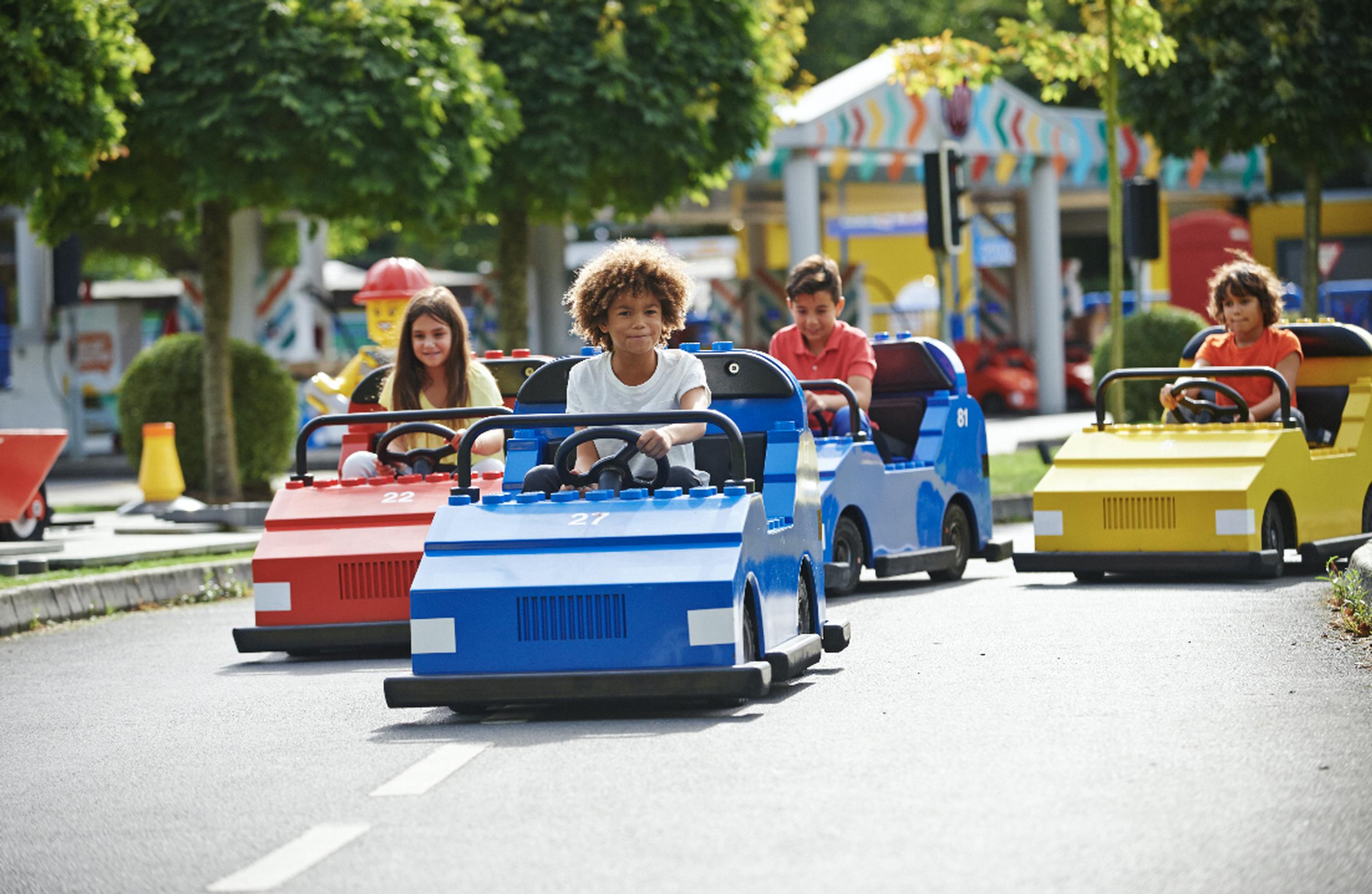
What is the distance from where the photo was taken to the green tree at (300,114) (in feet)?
58.8

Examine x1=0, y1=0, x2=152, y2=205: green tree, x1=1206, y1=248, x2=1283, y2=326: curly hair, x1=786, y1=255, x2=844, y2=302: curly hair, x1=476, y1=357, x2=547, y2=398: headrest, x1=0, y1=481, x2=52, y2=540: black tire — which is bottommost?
x1=0, y1=481, x2=52, y2=540: black tire

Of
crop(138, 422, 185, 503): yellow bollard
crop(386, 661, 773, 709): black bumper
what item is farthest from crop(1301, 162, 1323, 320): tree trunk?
crop(386, 661, 773, 709): black bumper

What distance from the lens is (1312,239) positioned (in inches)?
914

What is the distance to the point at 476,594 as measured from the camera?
7.06m

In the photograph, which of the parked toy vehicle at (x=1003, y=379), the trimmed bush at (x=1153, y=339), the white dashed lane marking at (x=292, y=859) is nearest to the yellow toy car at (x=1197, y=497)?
the white dashed lane marking at (x=292, y=859)

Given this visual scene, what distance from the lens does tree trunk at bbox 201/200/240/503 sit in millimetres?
19594

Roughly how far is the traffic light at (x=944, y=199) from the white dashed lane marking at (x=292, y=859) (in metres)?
13.7

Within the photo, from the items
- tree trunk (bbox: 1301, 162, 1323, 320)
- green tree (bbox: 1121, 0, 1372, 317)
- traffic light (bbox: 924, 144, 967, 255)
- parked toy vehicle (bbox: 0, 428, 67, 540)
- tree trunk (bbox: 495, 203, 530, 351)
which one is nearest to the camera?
parked toy vehicle (bbox: 0, 428, 67, 540)

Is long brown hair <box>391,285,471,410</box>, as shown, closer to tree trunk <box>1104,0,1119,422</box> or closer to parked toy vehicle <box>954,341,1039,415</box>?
tree trunk <box>1104,0,1119,422</box>

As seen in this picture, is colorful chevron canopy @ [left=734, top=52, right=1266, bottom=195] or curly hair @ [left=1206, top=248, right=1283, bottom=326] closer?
curly hair @ [left=1206, top=248, right=1283, bottom=326]

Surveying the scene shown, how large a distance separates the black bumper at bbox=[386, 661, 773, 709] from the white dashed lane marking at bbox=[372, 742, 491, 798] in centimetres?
29

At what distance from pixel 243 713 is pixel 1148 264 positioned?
42.2 m

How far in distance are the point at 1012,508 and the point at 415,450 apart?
848cm

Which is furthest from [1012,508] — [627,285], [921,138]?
[921,138]
